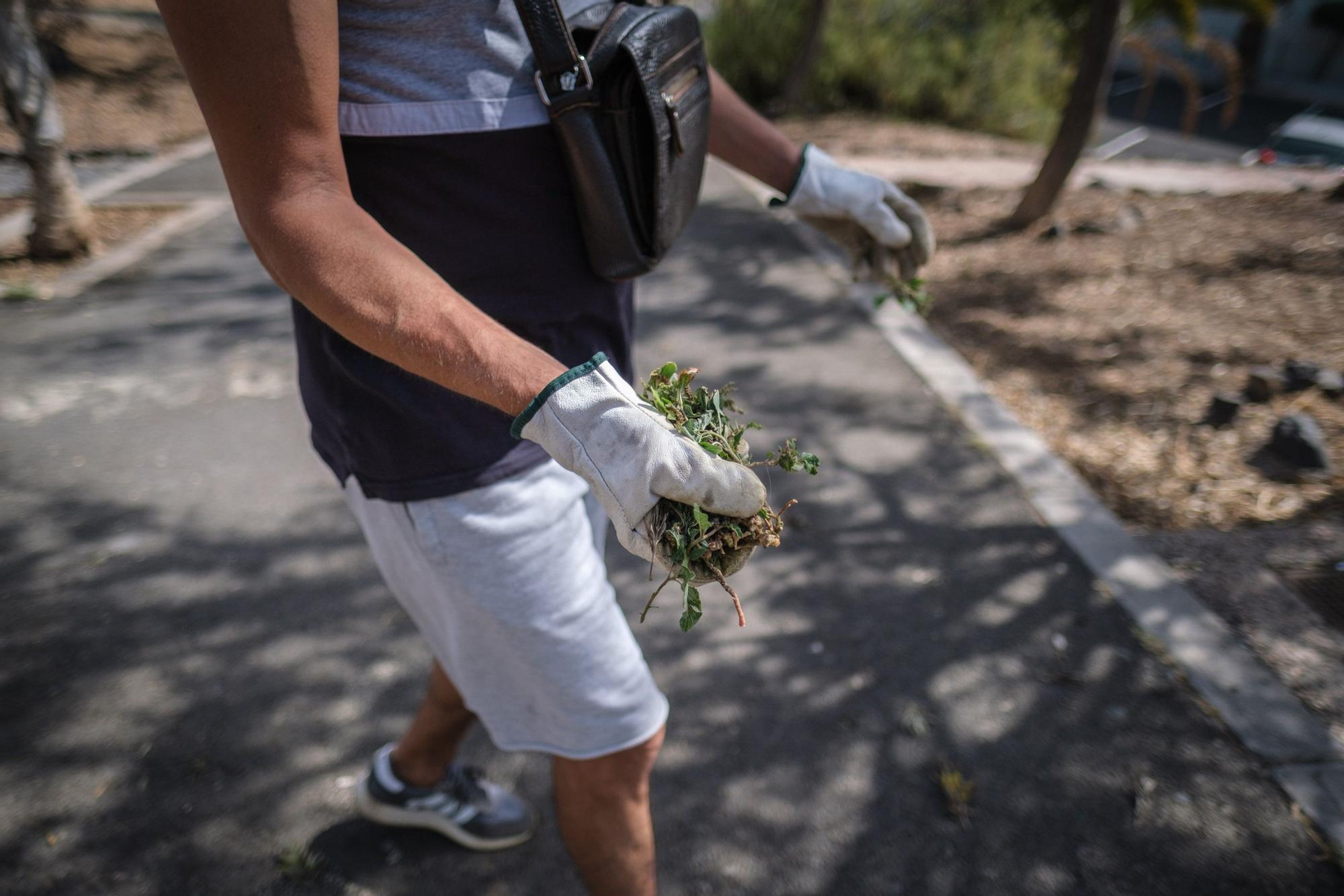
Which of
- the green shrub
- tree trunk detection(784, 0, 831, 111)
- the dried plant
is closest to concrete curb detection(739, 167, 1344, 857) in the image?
the dried plant

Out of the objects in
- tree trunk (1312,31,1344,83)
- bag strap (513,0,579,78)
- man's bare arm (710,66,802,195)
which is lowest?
tree trunk (1312,31,1344,83)

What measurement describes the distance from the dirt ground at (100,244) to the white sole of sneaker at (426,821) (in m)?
4.91

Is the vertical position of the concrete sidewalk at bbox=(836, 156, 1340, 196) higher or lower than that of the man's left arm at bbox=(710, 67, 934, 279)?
lower

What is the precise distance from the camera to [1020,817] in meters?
2.04

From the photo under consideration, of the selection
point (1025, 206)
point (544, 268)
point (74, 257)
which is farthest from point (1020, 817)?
point (74, 257)

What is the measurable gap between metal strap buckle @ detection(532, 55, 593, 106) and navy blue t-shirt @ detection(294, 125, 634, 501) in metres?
0.06

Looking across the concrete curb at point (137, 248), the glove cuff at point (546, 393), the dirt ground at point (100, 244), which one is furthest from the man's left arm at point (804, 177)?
the dirt ground at point (100, 244)

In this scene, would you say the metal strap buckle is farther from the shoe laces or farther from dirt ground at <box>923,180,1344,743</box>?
dirt ground at <box>923,180,1344,743</box>

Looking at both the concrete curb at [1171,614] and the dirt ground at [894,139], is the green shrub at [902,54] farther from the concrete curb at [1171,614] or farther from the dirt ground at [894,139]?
the concrete curb at [1171,614]

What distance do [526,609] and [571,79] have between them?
2.66 ft

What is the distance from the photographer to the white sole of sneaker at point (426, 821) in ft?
6.38

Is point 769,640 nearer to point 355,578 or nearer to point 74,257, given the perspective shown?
point 355,578

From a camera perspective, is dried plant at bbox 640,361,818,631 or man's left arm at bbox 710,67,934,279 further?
man's left arm at bbox 710,67,934,279

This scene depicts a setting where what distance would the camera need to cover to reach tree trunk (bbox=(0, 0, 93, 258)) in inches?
207
